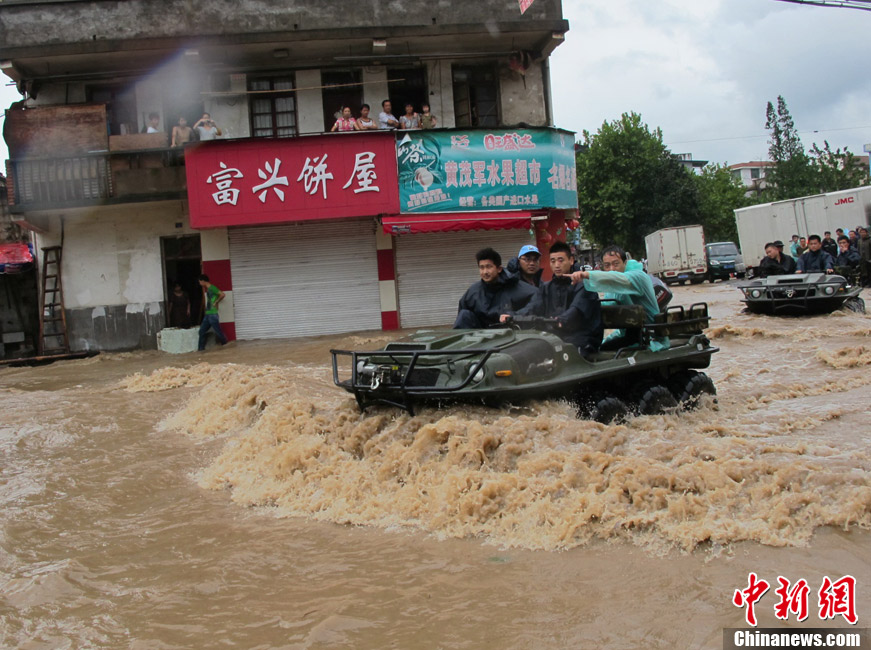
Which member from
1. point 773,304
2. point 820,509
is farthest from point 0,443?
point 773,304

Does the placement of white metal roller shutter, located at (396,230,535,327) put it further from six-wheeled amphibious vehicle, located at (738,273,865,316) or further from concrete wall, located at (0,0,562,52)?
six-wheeled amphibious vehicle, located at (738,273,865,316)

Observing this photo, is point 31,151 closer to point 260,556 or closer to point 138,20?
point 138,20

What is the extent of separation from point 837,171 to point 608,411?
2021 inches

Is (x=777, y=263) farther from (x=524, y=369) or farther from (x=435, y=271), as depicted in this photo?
(x=524, y=369)

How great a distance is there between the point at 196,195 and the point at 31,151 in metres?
3.71

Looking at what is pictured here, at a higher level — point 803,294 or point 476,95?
point 476,95

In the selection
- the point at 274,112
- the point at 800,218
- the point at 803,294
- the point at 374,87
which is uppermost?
the point at 374,87

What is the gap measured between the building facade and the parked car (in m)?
19.0

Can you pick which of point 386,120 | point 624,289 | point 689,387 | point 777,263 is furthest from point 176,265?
point 689,387

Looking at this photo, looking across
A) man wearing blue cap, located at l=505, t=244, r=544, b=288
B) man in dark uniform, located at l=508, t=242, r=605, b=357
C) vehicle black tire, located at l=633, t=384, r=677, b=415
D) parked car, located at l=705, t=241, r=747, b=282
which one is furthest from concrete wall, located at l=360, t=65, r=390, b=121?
parked car, located at l=705, t=241, r=747, b=282

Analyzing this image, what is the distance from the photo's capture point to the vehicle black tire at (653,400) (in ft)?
23.1

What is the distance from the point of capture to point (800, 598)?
3.63 m

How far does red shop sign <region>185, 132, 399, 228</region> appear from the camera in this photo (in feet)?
52.9

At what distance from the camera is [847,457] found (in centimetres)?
548
